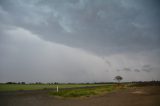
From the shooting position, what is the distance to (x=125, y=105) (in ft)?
54.3

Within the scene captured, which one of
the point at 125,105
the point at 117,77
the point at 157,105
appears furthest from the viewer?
the point at 117,77

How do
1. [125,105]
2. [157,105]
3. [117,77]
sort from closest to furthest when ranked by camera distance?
[157,105], [125,105], [117,77]

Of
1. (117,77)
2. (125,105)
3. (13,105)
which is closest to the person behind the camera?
(125,105)

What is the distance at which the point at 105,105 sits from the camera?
1709 cm

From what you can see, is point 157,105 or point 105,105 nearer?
point 157,105

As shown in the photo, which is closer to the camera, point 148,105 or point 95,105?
point 148,105

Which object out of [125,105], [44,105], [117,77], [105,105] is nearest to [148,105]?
[125,105]

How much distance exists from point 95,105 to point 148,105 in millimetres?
4311

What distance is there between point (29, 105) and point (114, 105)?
7.69 m

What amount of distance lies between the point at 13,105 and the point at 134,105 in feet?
34.6

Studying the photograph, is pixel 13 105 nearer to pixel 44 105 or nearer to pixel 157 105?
pixel 44 105

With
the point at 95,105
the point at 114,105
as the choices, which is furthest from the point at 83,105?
the point at 114,105

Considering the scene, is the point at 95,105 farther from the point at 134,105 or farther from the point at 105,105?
the point at 134,105

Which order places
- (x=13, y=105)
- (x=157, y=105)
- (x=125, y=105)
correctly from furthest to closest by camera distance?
(x=13, y=105) → (x=125, y=105) → (x=157, y=105)
